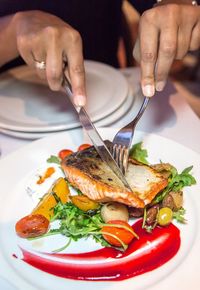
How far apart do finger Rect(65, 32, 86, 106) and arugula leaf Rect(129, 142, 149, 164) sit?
8.6 inches

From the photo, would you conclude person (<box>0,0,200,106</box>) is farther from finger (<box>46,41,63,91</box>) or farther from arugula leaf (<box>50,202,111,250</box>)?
arugula leaf (<box>50,202,111,250</box>)

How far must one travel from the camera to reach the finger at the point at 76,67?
1271 mm

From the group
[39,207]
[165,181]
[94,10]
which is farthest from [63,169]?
[94,10]

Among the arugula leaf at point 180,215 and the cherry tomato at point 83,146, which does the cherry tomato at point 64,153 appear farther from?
the arugula leaf at point 180,215

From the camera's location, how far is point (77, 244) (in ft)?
3.48

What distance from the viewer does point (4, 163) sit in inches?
50.6

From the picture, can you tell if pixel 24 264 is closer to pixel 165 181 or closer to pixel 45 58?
pixel 165 181

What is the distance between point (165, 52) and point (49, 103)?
0.52 m

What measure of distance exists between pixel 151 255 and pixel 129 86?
82 cm

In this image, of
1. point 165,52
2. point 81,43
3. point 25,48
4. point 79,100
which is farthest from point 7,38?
point 165,52

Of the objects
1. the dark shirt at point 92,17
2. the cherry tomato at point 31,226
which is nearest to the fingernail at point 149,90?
the cherry tomato at point 31,226

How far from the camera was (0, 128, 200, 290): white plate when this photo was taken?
93 centimetres

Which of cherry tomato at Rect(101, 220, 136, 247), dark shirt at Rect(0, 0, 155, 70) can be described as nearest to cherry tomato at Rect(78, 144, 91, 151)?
cherry tomato at Rect(101, 220, 136, 247)

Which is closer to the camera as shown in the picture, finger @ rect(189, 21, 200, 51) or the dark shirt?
finger @ rect(189, 21, 200, 51)
